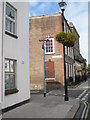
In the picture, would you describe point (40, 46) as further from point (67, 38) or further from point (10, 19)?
point (10, 19)

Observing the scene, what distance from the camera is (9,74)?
923 centimetres

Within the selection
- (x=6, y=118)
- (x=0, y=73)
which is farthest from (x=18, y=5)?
(x=6, y=118)

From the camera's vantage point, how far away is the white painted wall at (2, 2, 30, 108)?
881 cm

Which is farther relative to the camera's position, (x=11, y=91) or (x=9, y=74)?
(x=9, y=74)

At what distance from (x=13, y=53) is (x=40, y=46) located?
1473 centimetres

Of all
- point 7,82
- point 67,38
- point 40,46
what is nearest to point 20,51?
point 7,82

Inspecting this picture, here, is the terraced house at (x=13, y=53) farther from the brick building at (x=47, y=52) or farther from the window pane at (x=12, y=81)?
the brick building at (x=47, y=52)

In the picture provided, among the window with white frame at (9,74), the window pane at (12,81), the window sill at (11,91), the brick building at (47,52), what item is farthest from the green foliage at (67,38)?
the brick building at (47,52)

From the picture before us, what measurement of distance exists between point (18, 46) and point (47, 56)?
1341 cm

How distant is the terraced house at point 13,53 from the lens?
27.1 feet

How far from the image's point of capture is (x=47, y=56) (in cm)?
2333

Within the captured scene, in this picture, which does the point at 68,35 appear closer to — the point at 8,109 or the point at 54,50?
the point at 8,109

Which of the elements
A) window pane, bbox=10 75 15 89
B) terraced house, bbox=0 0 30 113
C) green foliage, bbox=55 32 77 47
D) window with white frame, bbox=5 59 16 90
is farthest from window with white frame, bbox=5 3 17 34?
green foliage, bbox=55 32 77 47

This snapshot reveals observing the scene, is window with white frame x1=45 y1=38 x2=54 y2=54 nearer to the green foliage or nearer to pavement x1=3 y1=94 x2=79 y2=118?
the green foliage
